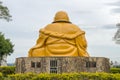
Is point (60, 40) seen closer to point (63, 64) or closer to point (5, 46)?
point (63, 64)

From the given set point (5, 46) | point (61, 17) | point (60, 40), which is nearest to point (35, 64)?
point (60, 40)

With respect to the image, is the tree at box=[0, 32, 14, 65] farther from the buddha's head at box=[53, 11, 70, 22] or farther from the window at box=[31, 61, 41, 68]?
the window at box=[31, 61, 41, 68]

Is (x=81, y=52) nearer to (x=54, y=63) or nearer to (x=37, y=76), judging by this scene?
(x=54, y=63)

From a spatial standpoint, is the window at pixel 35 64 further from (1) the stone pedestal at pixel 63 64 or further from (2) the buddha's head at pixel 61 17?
(2) the buddha's head at pixel 61 17

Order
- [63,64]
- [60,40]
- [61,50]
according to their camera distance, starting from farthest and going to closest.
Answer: [60,40] → [61,50] → [63,64]

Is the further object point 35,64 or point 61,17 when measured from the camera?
point 61,17

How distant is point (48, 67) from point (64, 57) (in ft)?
2.91

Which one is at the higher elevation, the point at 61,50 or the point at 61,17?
the point at 61,17

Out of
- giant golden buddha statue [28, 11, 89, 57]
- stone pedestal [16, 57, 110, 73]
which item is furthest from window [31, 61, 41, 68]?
giant golden buddha statue [28, 11, 89, 57]

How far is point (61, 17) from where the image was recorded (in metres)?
20.0

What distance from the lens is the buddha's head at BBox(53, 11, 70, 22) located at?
65.7 feet

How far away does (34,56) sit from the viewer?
746 inches

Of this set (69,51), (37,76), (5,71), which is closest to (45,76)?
(37,76)

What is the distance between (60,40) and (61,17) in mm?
1519
